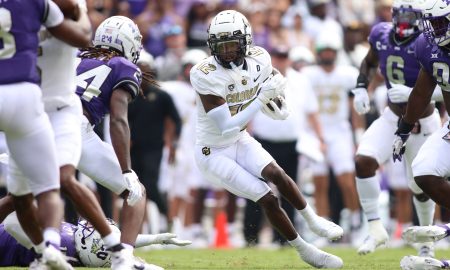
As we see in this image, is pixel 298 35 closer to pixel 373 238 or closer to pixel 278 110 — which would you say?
pixel 373 238

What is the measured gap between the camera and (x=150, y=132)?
469 inches

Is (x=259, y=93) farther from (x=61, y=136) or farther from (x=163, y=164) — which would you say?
(x=163, y=164)

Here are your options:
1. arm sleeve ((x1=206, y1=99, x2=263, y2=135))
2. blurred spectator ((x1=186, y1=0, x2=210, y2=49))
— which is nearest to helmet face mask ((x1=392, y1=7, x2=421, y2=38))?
arm sleeve ((x1=206, y1=99, x2=263, y2=135))

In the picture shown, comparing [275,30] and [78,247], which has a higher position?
[275,30]

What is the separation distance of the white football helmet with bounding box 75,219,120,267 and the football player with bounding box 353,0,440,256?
2.27 meters

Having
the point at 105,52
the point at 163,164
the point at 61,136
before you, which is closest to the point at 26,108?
the point at 61,136

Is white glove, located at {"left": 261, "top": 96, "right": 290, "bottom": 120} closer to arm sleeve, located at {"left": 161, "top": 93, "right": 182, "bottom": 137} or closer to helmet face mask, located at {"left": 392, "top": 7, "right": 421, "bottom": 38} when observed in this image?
helmet face mask, located at {"left": 392, "top": 7, "right": 421, "bottom": 38}

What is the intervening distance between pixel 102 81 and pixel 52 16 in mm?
1392

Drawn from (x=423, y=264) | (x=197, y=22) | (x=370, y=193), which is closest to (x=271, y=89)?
(x=423, y=264)

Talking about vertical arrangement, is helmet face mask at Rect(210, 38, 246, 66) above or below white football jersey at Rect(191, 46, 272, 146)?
above

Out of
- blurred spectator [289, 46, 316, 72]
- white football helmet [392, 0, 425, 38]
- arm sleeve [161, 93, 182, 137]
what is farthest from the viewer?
blurred spectator [289, 46, 316, 72]

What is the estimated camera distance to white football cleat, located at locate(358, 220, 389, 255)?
8.70 metres

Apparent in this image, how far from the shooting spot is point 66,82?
6.41 meters

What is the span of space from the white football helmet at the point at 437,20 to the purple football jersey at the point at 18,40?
2746 millimetres
